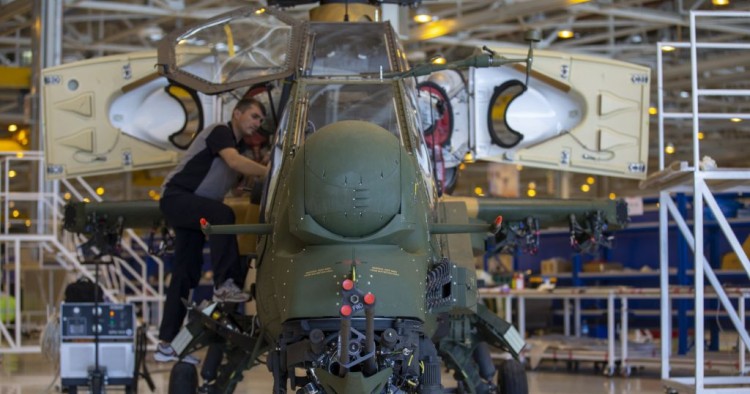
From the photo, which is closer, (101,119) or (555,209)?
(555,209)

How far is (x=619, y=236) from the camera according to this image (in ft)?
65.3

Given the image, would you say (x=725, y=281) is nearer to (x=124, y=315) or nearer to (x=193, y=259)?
(x=124, y=315)

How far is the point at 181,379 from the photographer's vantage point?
28.1ft

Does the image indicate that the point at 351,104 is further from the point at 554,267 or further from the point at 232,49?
the point at 554,267

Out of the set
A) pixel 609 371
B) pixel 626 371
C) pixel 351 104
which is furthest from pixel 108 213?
pixel 626 371

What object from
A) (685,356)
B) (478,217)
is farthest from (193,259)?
(685,356)

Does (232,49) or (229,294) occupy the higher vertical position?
(232,49)

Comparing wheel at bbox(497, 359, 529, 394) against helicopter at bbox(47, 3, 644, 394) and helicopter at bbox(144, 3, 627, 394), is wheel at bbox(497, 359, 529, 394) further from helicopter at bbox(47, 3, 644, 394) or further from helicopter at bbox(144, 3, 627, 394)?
helicopter at bbox(144, 3, 627, 394)

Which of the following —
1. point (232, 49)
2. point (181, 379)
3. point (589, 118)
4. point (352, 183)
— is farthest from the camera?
point (589, 118)

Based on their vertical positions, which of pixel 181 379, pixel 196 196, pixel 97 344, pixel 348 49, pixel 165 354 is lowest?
pixel 97 344

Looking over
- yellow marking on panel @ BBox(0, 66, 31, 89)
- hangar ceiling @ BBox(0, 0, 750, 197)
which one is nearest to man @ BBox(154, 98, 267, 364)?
hangar ceiling @ BBox(0, 0, 750, 197)

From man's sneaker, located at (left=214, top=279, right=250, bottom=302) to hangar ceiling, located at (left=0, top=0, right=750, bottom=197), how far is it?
45.8 feet

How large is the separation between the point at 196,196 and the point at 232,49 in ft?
4.95

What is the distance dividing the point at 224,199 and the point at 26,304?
2179cm
